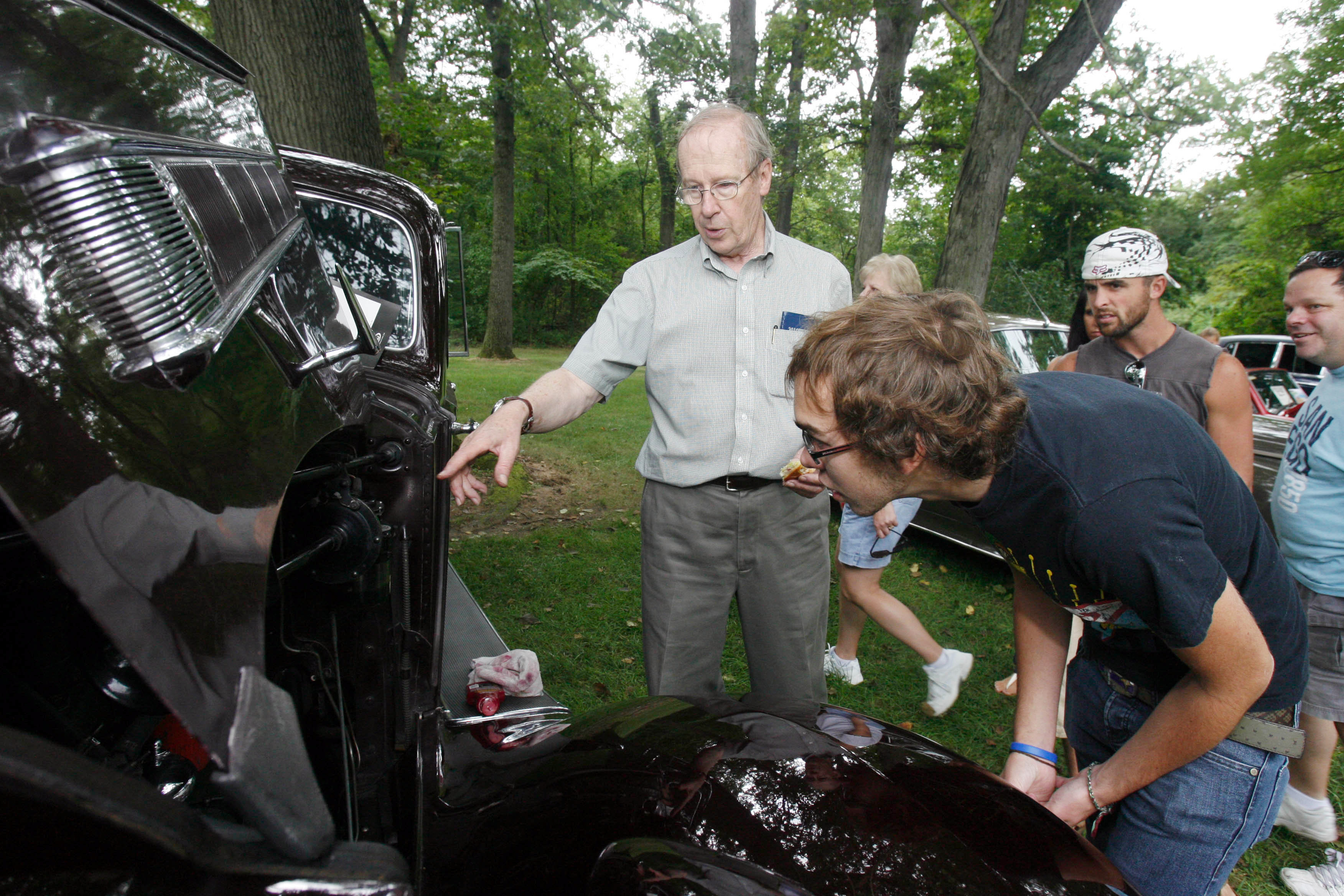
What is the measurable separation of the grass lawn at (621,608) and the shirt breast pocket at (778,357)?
1823mm

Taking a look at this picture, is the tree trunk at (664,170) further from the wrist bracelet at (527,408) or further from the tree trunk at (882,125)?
the wrist bracelet at (527,408)

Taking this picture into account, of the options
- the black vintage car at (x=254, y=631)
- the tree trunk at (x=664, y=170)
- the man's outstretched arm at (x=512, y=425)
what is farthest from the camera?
the tree trunk at (x=664, y=170)

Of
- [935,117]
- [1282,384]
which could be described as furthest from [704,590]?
[935,117]

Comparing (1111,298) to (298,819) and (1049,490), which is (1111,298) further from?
(298,819)

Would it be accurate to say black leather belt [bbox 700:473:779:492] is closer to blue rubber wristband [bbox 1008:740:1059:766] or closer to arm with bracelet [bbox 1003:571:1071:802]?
arm with bracelet [bbox 1003:571:1071:802]

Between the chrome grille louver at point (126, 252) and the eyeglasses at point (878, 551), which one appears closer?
the chrome grille louver at point (126, 252)

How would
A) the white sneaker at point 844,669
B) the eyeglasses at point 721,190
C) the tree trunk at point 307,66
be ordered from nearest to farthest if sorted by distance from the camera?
the eyeglasses at point 721,190 < the white sneaker at point 844,669 < the tree trunk at point 307,66

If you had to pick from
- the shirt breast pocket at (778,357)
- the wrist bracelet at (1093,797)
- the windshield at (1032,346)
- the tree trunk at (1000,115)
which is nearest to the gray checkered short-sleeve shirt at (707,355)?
the shirt breast pocket at (778,357)

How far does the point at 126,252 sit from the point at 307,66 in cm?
463

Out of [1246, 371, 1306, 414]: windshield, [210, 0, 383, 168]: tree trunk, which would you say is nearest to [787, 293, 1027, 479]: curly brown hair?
[210, 0, 383, 168]: tree trunk

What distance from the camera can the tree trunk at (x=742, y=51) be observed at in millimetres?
10867

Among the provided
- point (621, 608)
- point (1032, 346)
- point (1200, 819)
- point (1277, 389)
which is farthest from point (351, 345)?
point (1277, 389)

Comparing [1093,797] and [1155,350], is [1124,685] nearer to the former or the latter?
[1093,797]

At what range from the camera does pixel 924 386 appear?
1348 mm
